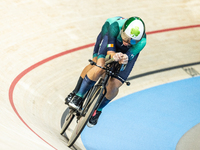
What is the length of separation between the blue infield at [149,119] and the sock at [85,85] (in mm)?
924

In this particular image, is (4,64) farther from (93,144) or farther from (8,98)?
(93,144)

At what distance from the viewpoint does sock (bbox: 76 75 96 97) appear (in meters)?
3.10

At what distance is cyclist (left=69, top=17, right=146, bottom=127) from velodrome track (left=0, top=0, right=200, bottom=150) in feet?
2.43

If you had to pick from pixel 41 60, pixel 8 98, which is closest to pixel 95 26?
pixel 41 60

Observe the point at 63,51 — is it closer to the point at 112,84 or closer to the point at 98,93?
the point at 112,84

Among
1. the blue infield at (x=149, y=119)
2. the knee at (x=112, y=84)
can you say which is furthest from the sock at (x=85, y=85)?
the blue infield at (x=149, y=119)

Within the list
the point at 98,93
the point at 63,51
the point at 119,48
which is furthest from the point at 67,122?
the point at 63,51

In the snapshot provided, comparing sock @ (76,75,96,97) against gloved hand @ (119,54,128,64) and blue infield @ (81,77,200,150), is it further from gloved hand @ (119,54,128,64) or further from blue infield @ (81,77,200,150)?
blue infield @ (81,77,200,150)

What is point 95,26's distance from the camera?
6.04 meters

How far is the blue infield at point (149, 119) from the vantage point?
3883 mm

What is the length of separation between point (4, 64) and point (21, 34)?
40.5 inches

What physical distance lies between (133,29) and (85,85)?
2.86ft

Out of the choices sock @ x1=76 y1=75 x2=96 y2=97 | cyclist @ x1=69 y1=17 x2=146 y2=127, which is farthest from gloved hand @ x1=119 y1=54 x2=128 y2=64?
sock @ x1=76 y1=75 x2=96 y2=97

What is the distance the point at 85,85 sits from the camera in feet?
10.3
